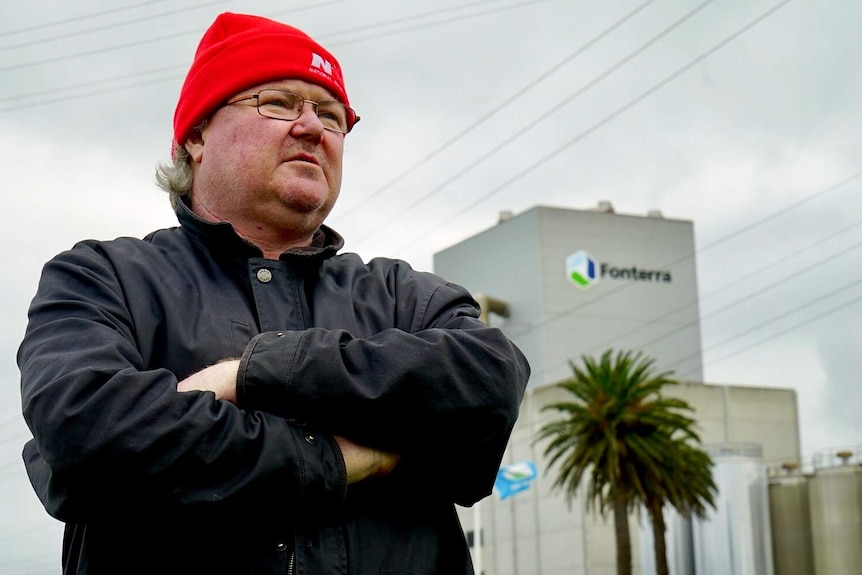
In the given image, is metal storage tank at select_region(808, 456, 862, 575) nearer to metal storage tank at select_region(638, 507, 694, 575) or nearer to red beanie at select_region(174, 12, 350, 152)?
metal storage tank at select_region(638, 507, 694, 575)

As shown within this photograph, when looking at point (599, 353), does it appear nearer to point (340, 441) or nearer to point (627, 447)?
point (627, 447)

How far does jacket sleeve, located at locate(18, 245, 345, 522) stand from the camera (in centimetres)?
258

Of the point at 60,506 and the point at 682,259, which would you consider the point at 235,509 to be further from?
the point at 682,259

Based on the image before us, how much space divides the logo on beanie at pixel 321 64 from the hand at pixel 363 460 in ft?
3.34

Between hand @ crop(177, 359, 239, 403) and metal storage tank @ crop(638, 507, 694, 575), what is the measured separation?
56.6 m

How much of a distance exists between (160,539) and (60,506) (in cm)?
20

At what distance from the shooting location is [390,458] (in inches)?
111

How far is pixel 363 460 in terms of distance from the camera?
109 inches

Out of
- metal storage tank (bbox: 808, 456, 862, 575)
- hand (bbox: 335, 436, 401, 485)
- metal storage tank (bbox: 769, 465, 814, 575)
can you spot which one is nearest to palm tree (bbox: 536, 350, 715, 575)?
metal storage tank (bbox: 808, 456, 862, 575)

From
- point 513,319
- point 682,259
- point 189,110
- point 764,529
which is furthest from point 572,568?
point 189,110

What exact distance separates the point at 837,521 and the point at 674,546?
6728 millimetres

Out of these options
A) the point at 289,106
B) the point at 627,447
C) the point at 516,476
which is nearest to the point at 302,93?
the point at 289,106

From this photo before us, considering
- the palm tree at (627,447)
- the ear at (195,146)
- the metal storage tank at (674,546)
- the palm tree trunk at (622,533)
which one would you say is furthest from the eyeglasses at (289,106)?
the metal storage tank at (674,546)

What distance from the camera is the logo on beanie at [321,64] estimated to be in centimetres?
339
